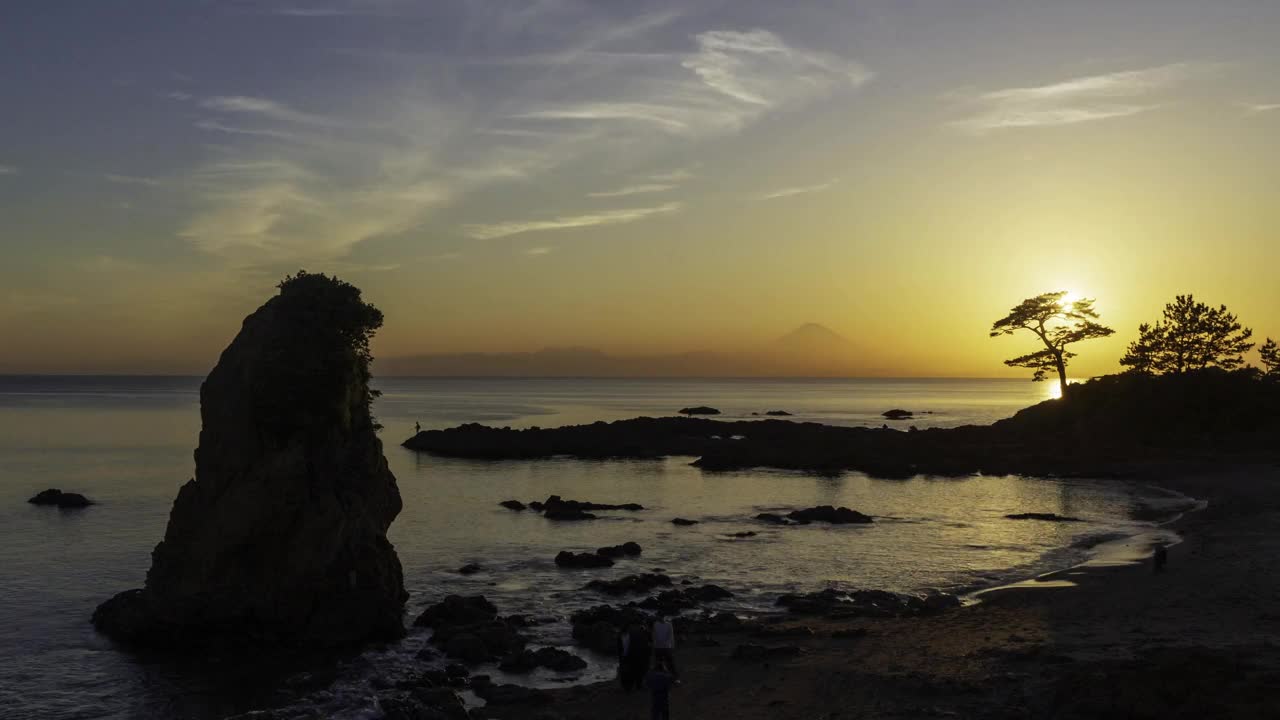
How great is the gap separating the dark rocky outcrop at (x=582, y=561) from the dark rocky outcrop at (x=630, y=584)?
3.57 m

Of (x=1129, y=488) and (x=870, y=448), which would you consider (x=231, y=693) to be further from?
(x=870, y=448)

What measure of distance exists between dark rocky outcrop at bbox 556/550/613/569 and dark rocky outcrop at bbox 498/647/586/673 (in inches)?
555

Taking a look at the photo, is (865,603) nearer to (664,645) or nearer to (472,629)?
(664,645)

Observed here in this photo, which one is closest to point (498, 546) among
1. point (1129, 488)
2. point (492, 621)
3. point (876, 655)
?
point (492, 621)

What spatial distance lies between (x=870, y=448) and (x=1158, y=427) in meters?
25.4

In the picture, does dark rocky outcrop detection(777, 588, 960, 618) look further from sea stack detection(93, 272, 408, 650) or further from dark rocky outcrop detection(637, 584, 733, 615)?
sea stack detection(93, 272, 408, 650)

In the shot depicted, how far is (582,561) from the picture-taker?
39.1 metres

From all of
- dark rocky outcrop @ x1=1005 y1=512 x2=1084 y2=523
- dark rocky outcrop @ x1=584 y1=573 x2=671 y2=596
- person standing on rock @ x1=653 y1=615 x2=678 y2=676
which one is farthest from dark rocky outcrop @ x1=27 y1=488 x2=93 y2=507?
dark rocky outcrop @ x1=1005 y1=512 x2=1084 y2=523

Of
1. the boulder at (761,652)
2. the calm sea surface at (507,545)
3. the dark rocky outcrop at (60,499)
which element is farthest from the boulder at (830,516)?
the dark rocky outcrop at (60,499)

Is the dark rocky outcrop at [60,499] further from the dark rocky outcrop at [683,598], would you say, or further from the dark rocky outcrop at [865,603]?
the dark rocky outcrop at [865,603]

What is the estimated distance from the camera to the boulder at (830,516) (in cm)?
5112

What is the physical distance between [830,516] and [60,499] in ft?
153

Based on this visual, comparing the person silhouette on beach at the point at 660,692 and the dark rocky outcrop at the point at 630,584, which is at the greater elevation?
the person silhouette on beach at the point at 660,692

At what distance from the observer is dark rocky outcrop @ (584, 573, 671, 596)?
3359 cm
